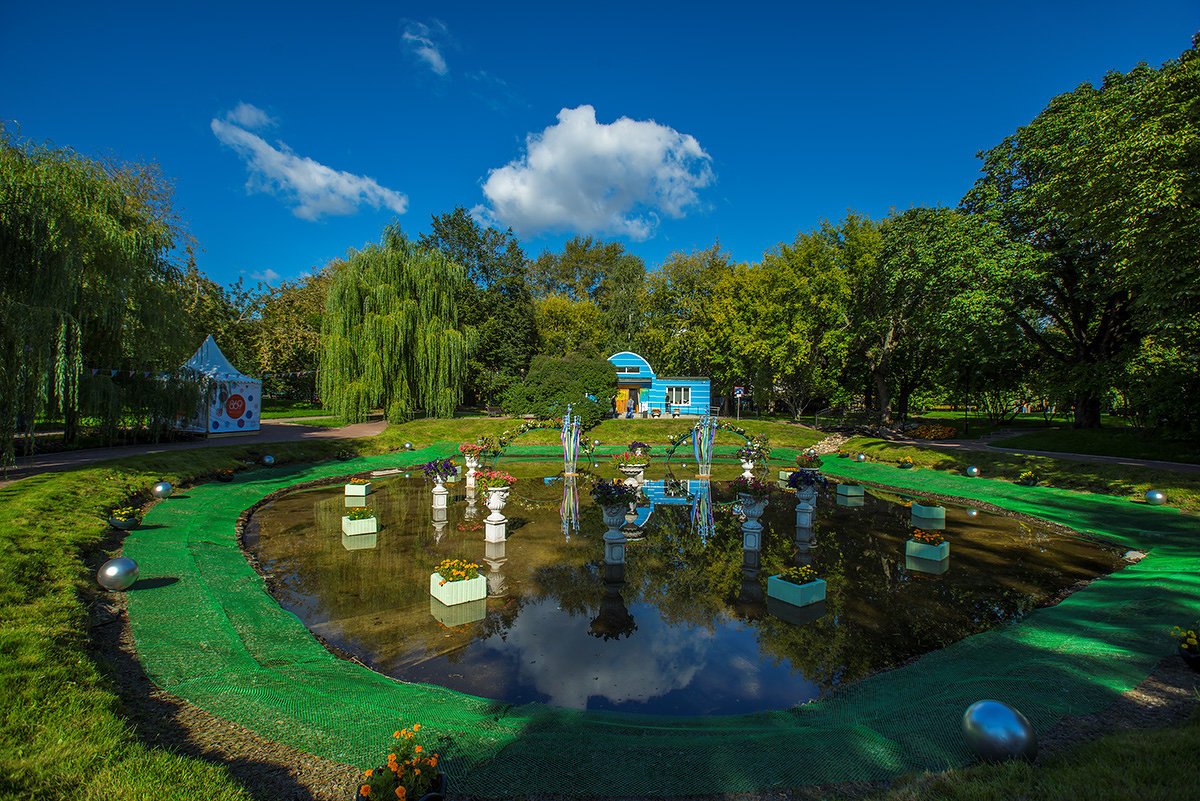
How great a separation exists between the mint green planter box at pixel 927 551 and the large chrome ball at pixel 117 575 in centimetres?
1594

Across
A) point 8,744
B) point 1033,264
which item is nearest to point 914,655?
point 8,744

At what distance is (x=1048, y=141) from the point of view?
85.9 feet

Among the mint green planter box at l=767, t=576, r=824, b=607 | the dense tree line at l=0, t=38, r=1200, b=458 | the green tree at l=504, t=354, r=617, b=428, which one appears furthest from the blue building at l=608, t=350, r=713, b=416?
the mint green planter box at l=767, t=576, r=824, b=607

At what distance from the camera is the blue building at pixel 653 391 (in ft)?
154

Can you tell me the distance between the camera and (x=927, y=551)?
41.4ft

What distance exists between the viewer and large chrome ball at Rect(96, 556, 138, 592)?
8742mm

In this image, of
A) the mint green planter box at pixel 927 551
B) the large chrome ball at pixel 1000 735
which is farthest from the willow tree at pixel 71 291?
the mint green planter box at pixel 927 551

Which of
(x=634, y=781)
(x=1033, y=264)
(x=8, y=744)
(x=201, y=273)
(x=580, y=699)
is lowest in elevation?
(x=580, y=699)

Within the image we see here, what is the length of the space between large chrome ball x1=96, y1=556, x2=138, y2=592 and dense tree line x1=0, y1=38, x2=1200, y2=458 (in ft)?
26.2

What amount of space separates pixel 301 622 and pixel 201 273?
162 ft

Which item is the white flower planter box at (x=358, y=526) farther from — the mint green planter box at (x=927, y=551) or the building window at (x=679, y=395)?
the building window at (x=679, y=395)

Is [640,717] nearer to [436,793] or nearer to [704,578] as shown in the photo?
[436,793]

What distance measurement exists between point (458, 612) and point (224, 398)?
2624cm

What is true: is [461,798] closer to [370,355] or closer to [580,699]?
[580,699]
